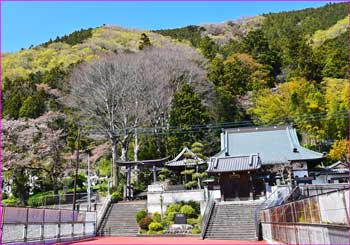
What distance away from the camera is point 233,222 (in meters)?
21.4

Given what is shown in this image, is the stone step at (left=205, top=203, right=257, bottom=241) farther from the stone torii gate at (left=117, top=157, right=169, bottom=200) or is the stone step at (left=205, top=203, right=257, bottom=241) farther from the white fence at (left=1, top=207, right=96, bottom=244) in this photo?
the white fence at (left=1, top=207, right=96, bottom=244)

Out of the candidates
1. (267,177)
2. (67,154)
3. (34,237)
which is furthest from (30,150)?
(267,177)

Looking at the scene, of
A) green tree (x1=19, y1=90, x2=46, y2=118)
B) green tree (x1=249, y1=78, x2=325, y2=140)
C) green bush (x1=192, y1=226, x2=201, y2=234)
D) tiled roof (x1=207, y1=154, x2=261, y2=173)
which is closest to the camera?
green bush (x1=192, y1=226, x2=201, y2=234)

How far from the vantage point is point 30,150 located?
32594mm

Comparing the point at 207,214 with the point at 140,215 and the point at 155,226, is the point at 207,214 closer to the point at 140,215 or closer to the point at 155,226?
the point at 155,226

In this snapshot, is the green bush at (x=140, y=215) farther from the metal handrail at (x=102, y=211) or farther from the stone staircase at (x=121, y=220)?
the metal handrail at (x=102, y=211)

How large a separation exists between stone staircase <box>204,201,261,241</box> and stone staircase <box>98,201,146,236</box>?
205 inches

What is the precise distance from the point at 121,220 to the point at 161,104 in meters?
15.4

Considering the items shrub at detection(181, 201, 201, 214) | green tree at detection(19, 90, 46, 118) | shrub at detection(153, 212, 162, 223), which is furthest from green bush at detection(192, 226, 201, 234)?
green tree at detection(19, 90, 46, 118)

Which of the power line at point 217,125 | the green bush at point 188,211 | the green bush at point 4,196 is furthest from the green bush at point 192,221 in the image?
the green bush at point 4,196

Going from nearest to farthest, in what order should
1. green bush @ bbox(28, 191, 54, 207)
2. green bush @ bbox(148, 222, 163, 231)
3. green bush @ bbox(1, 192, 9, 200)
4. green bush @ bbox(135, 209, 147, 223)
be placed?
1. green bush @ bbox(148, 222, 163, 231)
2. green bush @ bbox(135, 209, 147, 223)
3. green bush @ bbox(28, 191, 54, 207)
4. green bush @ bbox(1, 192, 9, 200)

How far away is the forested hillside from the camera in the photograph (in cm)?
3409

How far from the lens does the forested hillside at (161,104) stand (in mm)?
34094

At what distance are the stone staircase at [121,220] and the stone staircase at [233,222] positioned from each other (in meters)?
5.22
